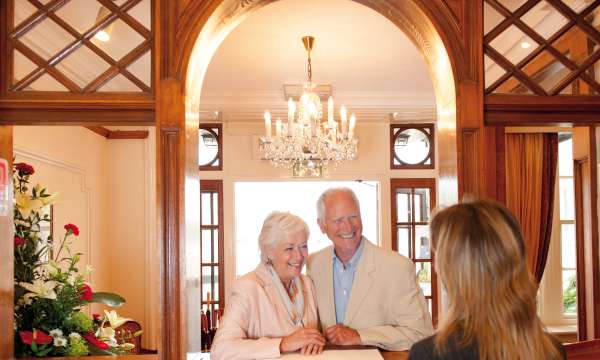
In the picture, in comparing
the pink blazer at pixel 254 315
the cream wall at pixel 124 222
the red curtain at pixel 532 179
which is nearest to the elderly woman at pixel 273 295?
the pink blazer at pixel 254 315

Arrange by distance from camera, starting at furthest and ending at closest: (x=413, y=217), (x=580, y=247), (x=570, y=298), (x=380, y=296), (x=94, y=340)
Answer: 1. (x=413, y=217)
2. (x=570, y=298)
3. (x=580, y=247)
4. (x=94, y=340)
5. (x=380, y=296)

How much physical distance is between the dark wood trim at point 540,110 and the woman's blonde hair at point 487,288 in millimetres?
1374

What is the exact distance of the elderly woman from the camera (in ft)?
6.82

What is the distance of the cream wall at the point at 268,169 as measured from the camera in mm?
7586

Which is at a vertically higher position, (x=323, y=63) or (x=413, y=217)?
(x=323, y=63)

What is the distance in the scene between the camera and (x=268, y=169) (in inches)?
300

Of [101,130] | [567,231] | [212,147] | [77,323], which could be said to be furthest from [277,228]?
[567,231]

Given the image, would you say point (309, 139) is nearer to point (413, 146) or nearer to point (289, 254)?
point (413, 146)

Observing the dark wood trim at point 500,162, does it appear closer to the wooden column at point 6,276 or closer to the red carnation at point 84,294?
the red carnation at point 84,294

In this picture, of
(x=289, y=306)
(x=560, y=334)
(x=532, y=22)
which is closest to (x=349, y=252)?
(x=289, y=306)

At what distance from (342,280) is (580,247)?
2.58m

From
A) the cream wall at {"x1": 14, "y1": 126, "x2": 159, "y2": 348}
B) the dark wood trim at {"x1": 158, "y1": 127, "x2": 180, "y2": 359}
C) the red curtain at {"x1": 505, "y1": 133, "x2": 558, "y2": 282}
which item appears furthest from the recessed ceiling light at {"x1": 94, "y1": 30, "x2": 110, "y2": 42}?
the red curtain at {"x1": 505, "y1": 133, "x2": 558, "y2": 282}

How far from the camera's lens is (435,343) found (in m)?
1.23

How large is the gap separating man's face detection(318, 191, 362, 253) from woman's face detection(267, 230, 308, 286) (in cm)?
30
